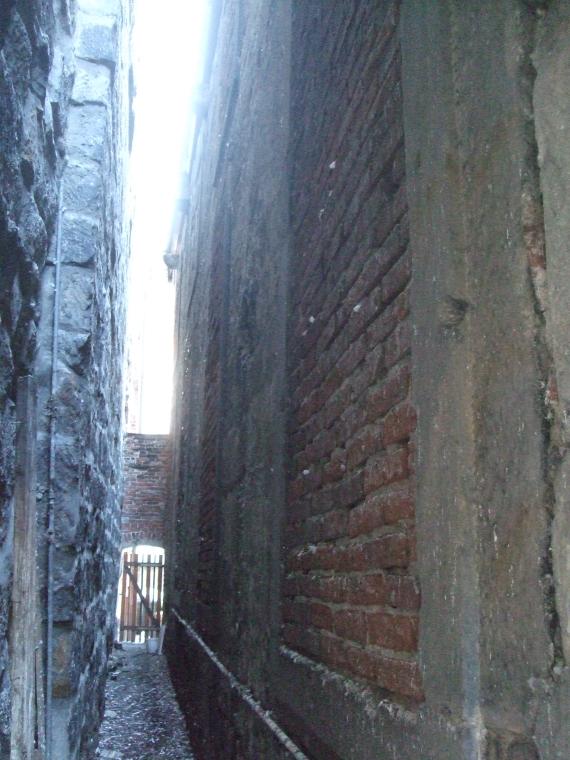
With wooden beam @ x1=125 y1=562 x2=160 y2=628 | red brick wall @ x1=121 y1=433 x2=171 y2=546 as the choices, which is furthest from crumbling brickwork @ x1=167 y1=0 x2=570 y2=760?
wooden beam @ x1=125 y1=562 x2=160 y2=628

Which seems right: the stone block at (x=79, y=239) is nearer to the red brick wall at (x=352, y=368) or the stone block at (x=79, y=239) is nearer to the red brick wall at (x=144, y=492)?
the red brick wall at (x=352, y=368)

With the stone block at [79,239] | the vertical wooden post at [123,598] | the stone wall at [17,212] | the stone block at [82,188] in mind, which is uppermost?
the stone block at [82,188]

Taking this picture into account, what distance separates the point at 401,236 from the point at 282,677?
71.2 inches

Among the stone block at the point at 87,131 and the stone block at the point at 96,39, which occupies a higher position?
the stone block at the point at 96,39

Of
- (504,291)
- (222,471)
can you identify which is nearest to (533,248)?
(504,291)

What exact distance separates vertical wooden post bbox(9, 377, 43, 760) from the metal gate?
1365 cm

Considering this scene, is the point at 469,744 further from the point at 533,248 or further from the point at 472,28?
the point at 472,28

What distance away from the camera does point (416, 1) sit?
6.52 ft

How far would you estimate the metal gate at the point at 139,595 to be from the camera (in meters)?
15.5

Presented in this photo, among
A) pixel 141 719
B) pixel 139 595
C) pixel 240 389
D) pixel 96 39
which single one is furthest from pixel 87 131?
pixel 139 595

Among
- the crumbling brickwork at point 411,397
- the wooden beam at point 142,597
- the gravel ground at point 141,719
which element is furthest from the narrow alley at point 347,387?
the wooden beam at point 142,597

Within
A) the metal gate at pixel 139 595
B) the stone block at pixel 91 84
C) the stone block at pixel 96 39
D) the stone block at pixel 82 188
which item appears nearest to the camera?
the stone block at pixel 82 188

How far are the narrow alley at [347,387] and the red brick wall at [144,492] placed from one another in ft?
31.0

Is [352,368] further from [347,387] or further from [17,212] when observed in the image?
[17,212]
